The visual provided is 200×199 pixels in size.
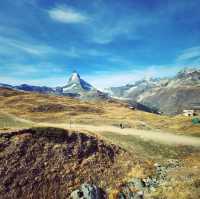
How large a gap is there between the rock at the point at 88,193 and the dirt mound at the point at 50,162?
3.71ft

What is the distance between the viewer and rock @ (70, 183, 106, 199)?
33.8 meters

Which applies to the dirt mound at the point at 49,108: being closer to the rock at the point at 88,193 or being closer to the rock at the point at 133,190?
the rock at the point at 133,190

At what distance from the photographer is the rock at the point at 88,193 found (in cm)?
3381

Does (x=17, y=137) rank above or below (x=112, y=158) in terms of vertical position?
above

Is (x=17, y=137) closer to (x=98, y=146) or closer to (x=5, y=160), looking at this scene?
(x=5, y=160)

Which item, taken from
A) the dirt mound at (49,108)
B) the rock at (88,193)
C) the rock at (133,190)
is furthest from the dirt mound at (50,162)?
the dirt mound at (49,108)

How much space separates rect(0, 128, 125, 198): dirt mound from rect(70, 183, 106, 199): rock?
113cm

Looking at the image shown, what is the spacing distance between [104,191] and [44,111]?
87049 mm

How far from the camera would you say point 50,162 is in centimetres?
3822

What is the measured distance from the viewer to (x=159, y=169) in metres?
43.2

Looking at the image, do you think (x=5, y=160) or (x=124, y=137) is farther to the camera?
(x=124, y=137)

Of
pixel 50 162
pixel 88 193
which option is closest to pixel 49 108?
pixel 50 162

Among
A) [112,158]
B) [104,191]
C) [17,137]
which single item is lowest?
[104,191]

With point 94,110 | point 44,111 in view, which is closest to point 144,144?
point 44,111
